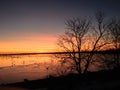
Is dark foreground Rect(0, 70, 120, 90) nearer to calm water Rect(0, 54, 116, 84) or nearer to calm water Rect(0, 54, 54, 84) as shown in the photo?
calm water Rect(0, 54, 116, 84)

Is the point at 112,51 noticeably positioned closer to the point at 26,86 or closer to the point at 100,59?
the point at 100,59

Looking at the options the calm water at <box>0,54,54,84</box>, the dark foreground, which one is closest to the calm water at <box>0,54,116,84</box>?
the calm water at <box>0,54,54,84</box>

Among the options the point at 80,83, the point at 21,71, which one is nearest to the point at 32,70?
the point at 21,71

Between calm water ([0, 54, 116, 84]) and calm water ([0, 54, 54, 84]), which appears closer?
calm water ([0, 54, 116, 84])

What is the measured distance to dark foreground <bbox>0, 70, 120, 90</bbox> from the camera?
712 inches

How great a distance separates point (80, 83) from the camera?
1920 cm

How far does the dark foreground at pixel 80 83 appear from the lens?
712 inches

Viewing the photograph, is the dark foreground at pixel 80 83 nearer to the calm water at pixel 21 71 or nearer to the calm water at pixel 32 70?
the calm water at pixel 32 70

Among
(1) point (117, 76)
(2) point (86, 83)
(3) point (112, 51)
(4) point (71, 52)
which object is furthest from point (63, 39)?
(2) point (86, 83)

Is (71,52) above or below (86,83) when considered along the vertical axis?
above

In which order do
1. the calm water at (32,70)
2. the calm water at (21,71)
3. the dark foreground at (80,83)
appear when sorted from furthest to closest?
1. the calm water at (21,71)
2. the calm water at (32,70)
3. the dark foreground at (80,83)

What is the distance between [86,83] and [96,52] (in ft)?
32.9

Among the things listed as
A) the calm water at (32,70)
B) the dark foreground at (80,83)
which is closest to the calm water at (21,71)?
the calm water at (32,70)

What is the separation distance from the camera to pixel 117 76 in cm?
2441
